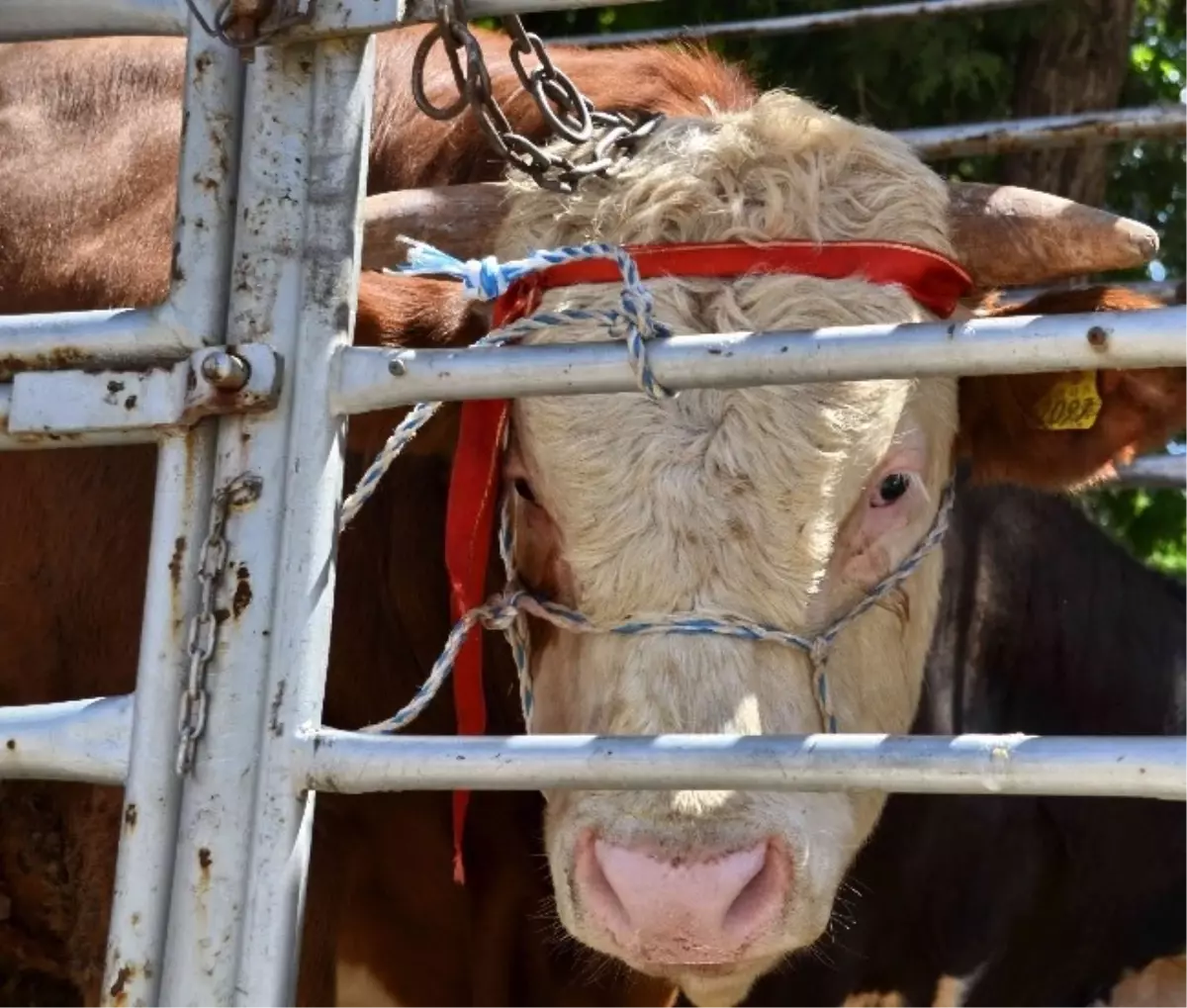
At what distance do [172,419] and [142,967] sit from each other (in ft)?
1.83

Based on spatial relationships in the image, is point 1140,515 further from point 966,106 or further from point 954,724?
point 954,724

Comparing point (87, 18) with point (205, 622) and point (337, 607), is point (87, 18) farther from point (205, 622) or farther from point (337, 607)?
point (337, 607)

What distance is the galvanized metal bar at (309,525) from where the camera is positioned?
6.27ft

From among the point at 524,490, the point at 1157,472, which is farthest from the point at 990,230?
the point at 1157,472

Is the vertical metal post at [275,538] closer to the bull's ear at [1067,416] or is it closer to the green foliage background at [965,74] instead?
the bull's ear at [1067,416]

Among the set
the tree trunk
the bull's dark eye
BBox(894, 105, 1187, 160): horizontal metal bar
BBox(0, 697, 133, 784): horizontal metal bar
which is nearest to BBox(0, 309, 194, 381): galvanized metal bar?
BBox(0, 697, 133, 784): horizontal metal bar

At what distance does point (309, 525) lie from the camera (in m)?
1.99

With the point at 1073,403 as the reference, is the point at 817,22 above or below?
above

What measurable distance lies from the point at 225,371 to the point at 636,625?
0.78 metres

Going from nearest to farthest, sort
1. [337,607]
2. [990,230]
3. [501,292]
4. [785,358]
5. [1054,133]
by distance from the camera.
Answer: [785,358], [501,292], [990,230], [337,607], [1054,133]

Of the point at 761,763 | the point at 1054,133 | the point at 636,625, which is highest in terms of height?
the point at 1054,133

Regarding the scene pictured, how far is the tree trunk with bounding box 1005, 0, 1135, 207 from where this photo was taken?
5.62m

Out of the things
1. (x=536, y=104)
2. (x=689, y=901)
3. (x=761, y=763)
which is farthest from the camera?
(x=536, y=104)

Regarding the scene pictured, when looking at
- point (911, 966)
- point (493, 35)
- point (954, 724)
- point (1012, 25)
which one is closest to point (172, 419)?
point (493, 35)
